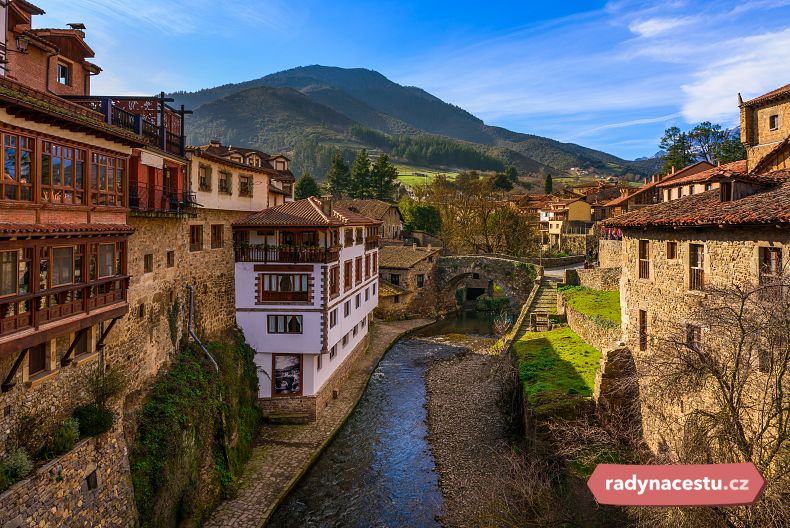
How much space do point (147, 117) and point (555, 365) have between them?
2216cm

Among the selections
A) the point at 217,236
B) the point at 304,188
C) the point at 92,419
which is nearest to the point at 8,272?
the point at 92,419

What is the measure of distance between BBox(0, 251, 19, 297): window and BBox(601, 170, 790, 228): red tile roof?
17321 millimetres

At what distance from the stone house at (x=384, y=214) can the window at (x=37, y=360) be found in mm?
52689

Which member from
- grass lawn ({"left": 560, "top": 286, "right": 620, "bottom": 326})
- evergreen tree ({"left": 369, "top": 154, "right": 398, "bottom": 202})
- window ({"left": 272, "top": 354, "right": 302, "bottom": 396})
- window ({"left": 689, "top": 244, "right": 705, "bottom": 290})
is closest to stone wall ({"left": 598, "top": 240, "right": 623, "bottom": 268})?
grass lawn ({"left": 560, "top": 286, "right": 620, "bottom": 326})

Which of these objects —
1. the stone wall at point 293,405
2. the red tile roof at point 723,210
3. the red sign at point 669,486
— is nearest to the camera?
the red sign at point 669,486

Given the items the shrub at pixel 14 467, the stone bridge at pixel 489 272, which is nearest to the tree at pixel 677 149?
the stone bridge at pixel 489 272

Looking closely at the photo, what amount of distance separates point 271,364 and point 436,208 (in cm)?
5361

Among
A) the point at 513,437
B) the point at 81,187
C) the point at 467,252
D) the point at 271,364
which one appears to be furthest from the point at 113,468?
the point at 467,252

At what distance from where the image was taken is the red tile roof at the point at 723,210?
12.4m

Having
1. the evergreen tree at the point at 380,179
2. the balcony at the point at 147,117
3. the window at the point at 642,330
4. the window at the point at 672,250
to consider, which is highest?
the evergreen tree at the point at 380,179

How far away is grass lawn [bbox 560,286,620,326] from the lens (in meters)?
30.3

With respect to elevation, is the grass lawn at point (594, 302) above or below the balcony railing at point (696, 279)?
below

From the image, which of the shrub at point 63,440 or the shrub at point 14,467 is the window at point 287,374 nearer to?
the shrub at point 63,440

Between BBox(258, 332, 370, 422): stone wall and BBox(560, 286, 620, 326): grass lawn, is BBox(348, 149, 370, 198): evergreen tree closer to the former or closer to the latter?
BBox(560, 286, 620, 326): grass lawn
